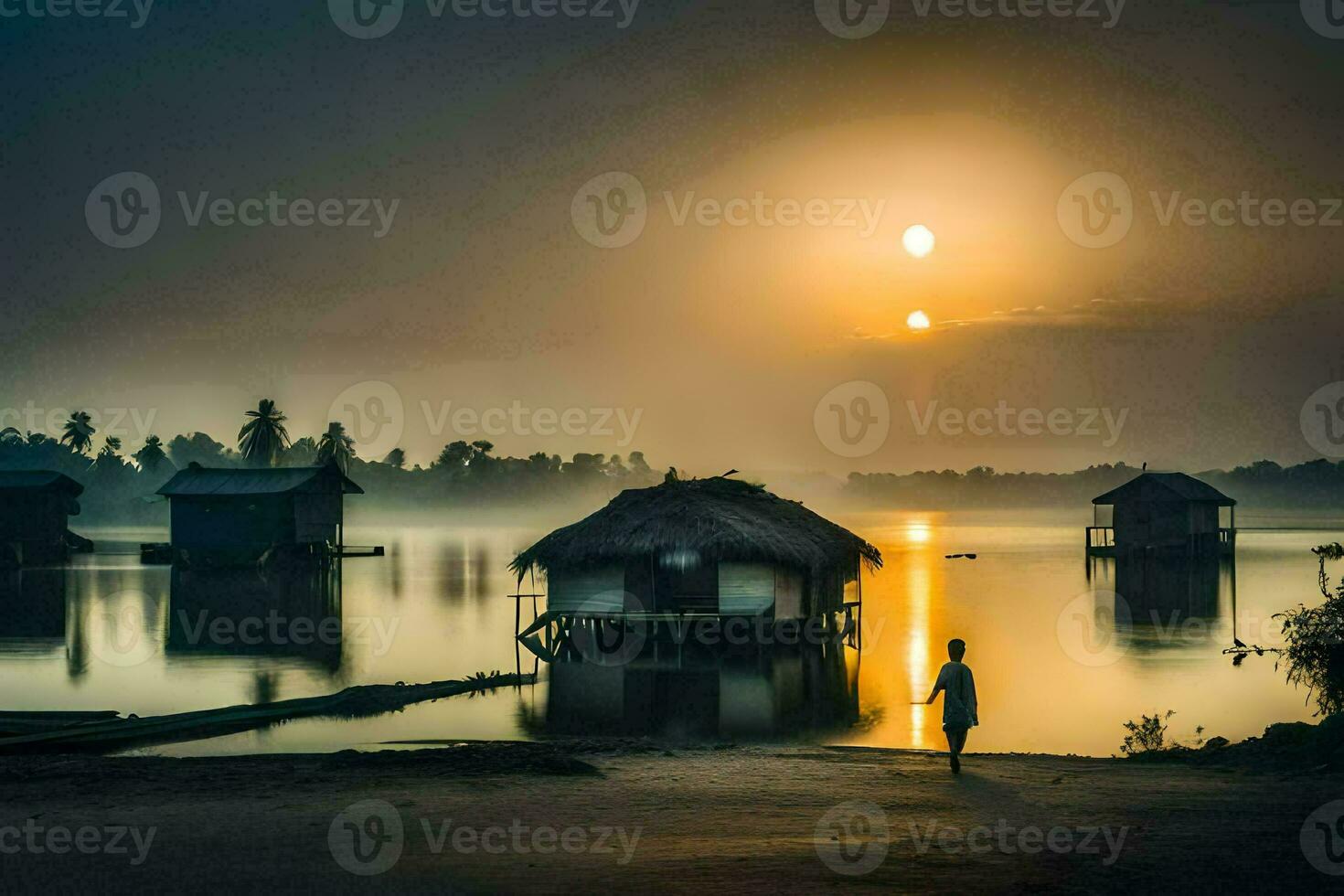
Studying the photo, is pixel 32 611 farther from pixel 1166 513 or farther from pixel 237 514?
pixel 1166 513

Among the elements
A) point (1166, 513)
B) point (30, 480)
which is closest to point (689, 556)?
point (1166, 513)

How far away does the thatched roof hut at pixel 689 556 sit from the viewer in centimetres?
3228

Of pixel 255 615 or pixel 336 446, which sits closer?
pixel 255 615

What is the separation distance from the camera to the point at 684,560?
107ft

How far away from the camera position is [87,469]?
164500mm

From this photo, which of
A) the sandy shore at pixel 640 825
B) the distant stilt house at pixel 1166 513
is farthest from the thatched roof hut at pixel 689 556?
the distant stilt house at pixel 1166 513

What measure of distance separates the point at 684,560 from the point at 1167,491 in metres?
47.5

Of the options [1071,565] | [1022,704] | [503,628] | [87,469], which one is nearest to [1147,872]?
[1022,704]

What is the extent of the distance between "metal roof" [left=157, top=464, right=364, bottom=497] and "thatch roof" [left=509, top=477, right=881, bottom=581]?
36.1 meters

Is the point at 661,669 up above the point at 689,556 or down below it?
below

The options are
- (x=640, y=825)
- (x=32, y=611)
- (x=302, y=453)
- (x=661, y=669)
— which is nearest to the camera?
(x=640, y=825)

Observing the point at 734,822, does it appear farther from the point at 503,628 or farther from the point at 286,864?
the point at 503,628

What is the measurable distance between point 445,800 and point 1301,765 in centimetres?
997

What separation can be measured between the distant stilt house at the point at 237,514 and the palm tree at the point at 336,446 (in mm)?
48110
